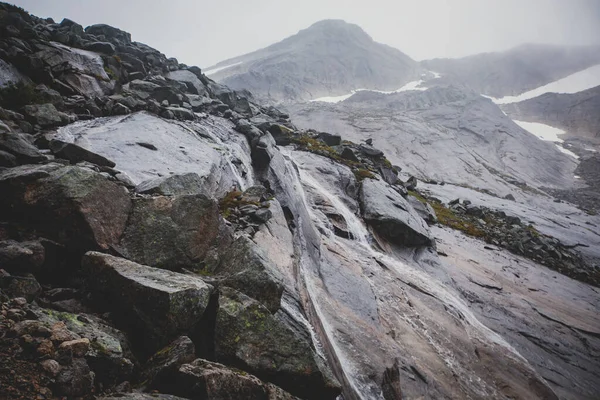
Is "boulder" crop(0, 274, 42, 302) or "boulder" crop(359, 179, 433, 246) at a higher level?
"boulder" crop(0, 274, 42, 302)

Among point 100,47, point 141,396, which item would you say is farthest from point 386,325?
point 100,47

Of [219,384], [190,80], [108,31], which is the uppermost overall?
[108,31]

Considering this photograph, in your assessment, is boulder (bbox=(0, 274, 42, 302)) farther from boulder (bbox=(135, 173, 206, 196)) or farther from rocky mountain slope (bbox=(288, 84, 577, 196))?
rocky mountain slope (bbox=(288, 84, 577, 196))

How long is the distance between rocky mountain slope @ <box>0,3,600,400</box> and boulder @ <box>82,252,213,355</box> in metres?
0.02

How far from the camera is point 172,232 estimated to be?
22.3ft

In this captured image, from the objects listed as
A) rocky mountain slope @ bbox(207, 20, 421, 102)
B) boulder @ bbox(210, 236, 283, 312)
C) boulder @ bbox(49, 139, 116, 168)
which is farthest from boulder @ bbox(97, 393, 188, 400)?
rocky mountain slope @ bbox(207, 20, 421, 102)

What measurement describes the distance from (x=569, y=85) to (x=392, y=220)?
255133 mm

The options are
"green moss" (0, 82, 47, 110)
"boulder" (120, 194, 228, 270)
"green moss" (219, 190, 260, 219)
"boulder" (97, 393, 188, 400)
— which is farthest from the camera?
"green moss" (0, 82, 47, 110)

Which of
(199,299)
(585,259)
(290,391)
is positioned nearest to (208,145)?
(199,299)

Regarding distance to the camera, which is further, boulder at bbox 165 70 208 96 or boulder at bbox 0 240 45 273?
boulder at bbox 165 70 208 96

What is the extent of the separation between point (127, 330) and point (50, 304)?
4.07 feet

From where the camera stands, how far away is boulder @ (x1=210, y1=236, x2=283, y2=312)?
250 inches

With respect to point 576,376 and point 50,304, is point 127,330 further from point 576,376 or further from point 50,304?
point 576,376

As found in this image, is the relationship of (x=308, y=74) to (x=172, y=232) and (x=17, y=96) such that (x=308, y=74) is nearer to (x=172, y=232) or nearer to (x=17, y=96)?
(x=17, y=96)
